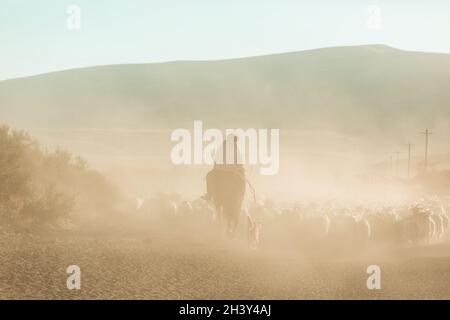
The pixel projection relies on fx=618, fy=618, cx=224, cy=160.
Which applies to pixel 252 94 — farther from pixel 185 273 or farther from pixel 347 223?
pixel 185 273

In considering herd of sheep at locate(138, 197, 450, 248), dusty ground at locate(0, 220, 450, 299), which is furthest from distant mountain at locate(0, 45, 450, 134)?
dusty ground at locate(0, 220, 450, 299)

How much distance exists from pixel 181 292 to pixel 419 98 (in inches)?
4203

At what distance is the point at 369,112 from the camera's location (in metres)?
109

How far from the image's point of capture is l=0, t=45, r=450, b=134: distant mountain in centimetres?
10562

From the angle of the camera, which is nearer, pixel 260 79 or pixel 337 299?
pixel 337 299

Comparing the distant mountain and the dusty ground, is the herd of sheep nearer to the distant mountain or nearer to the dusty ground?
the dusty ground

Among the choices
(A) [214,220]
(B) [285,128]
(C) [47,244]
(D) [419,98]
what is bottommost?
(C) [47,244]

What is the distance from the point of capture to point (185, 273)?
1203cm

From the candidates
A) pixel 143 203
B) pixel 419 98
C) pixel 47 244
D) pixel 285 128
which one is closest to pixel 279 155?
pixel 285 128

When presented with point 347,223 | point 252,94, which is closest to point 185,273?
point 347,223

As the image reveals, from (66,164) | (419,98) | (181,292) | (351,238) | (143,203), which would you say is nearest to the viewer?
(181,292)

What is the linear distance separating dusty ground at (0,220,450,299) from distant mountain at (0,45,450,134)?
88.3 m

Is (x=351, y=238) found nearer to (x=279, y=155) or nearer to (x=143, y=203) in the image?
(x=143, y=203)

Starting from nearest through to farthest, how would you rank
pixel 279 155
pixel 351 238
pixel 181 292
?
pixel 181 292
pixel 351 238
pixel 279 155
